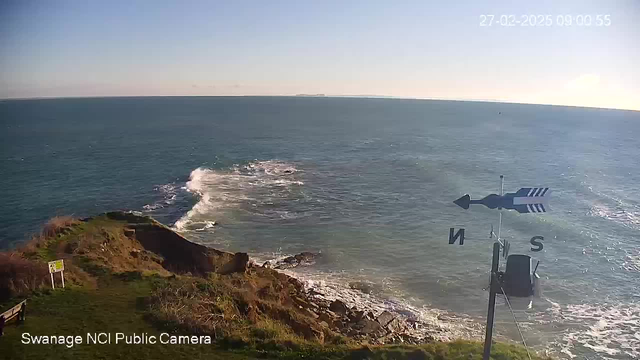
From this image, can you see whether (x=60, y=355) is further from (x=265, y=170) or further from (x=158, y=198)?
(x=265, y=170)

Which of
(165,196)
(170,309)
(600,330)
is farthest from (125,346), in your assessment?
(165,196)

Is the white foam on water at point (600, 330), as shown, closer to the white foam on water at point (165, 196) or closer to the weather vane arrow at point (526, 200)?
the weather vane arrow at point (526, 200)

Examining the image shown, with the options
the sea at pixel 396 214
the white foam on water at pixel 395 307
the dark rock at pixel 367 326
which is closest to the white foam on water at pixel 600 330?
the sea at pixel 396 214

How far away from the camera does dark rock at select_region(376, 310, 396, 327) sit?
21722 millimetres

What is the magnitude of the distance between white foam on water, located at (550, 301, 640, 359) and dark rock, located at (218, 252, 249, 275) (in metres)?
15.5

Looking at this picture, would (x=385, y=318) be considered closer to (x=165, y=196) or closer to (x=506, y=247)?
(x=506, y=247)

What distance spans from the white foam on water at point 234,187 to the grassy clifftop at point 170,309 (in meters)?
11.9

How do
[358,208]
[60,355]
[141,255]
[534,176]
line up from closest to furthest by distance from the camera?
1. [60,355]
2. [141,255]
3. [358,208]
4. [534,176]

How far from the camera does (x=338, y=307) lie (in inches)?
895

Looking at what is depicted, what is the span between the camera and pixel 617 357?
65.8 feet

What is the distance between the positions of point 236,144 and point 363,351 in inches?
3036

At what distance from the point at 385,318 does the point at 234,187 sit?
31.4 meters

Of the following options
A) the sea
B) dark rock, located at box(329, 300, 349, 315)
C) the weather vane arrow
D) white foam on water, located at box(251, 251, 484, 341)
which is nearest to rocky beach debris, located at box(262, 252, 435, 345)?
dark rock, located at box(329, 300, 349, 315)

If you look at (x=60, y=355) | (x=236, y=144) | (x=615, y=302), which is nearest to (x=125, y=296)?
(x=60, y=355)
